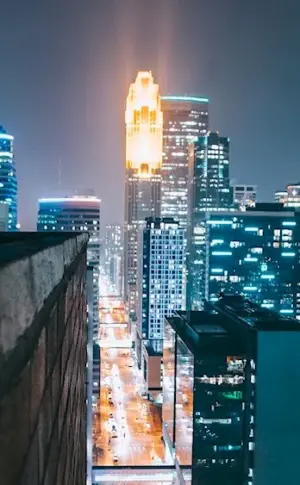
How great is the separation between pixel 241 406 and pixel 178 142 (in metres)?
52.1

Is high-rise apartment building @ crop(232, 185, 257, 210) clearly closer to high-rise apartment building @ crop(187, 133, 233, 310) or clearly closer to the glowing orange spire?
high-rise apartment building @ crop(187, 133, 233, 310)

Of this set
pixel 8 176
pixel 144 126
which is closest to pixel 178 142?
pixel 144 126

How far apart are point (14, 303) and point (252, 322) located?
1605 cm

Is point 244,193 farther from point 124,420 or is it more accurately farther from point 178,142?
point 124,420

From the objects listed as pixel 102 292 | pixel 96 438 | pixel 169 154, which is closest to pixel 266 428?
pixel 96 438

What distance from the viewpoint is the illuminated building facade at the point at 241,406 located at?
47.9 feet

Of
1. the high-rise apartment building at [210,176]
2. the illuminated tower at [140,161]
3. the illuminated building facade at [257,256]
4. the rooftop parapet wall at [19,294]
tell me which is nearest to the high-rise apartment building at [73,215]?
the illuminated tower at [140,161]

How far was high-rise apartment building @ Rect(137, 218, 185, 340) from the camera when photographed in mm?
32219

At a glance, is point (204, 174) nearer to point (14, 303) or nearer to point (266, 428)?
point (266, 428)

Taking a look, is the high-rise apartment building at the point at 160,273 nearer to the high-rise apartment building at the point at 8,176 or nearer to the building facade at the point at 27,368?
the high-rise apartment building at the point at 8,176

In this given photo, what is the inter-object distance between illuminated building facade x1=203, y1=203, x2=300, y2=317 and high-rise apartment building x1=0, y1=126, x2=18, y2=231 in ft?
48.1

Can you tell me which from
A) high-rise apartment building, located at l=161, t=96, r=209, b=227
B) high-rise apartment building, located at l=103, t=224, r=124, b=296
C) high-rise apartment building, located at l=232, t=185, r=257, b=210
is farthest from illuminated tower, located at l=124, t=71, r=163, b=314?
high-rise apartment building, located at l=103, t=224, r=124, b=296

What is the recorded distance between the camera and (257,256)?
33594 mm

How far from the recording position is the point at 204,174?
165 ft
